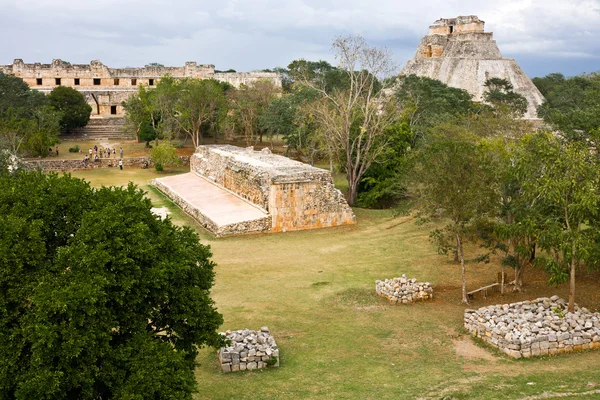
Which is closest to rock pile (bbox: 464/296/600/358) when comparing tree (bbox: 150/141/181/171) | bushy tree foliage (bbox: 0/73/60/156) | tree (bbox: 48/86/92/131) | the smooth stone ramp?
the smooth stone ramp

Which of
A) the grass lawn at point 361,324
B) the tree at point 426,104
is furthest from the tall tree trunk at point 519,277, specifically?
the tree at point 426,104

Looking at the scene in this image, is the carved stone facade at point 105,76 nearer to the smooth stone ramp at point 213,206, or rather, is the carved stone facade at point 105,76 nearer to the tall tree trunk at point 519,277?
the smooth stone ramp at point 213,206

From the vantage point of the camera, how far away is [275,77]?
169 feet

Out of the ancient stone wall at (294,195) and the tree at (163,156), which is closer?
the ancient stone wall at (294,195)

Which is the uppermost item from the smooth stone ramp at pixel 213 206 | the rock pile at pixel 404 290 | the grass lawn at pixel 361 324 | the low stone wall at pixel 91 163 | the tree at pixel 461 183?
the tree at pixel 461 183

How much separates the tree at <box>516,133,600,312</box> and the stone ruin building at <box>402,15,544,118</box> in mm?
32057

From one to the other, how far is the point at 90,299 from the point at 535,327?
23.5ft

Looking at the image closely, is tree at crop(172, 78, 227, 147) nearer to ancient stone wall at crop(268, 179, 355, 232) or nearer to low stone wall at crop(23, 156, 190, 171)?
low stone wall at crop(23, 156, 190, 171)

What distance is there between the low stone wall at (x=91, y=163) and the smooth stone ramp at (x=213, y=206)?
205 inches

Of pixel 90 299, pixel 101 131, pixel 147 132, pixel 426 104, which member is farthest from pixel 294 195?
pixel 101 131

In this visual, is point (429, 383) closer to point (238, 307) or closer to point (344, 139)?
point (238, 307)

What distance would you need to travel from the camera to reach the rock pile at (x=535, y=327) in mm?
9805

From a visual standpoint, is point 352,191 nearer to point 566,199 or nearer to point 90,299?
point 566,199

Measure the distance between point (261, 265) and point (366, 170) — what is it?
9344mm
